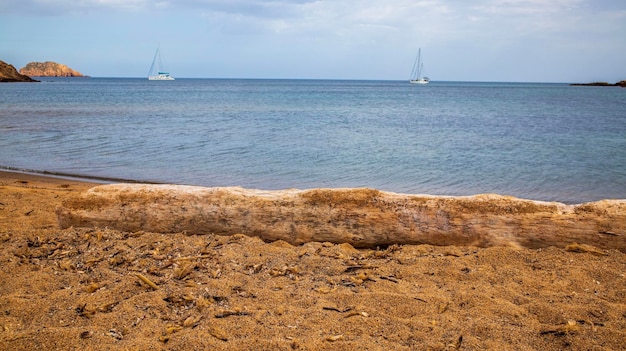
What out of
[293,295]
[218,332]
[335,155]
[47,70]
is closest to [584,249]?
[293,295]

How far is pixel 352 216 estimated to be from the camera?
15.5ft

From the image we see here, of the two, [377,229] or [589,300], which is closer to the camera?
[589,300]

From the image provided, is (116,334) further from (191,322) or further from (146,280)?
(146,280)

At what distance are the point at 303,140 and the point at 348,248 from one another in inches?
491

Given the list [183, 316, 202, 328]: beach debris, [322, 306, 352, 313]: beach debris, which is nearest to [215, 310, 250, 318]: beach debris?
[183, 316, 202, 328]: beach debris

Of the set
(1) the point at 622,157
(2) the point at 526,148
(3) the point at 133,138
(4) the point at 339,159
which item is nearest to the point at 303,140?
(4) the point at 339,159

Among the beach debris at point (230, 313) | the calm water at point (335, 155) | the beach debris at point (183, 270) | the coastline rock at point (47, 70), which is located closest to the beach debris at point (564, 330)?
the beach debris at point (230, 313)

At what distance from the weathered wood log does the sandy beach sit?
15cm

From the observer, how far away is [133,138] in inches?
640

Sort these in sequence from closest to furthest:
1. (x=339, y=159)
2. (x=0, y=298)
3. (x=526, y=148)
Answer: (x=0, y=298) → (x=339, y=159) → (x=526, y=148)

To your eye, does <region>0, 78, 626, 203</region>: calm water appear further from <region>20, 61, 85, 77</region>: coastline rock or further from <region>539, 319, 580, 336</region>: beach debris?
<region>20, 61, 85, 77</region>: coastline rock

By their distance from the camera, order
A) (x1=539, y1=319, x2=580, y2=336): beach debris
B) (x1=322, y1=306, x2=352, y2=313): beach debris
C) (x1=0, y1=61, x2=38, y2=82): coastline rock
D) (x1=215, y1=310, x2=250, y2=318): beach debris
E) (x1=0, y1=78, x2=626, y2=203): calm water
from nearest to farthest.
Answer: (x1=539, y1=319, x2=580, y2=336): beach debris → (x1=215, y1=310, x2=250, y2=318): beach debris → (x1=322, y1=306, x2=352, y2=313): beach debris → (x1=0, y1=78, x2=626, y2=203): calm water → (x1=0, y1=61, x2=38, y2=82): coastline rock

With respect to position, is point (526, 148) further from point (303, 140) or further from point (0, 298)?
point (0, 298)

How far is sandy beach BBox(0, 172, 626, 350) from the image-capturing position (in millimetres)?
2951
